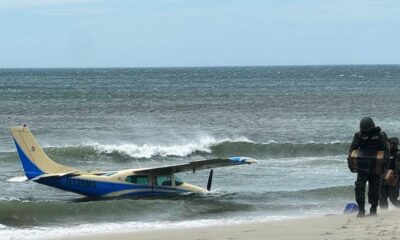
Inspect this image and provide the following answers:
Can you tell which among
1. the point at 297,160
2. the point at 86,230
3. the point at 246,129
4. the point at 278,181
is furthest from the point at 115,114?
the point at 86,230

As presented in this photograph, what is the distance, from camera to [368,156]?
12.3 m

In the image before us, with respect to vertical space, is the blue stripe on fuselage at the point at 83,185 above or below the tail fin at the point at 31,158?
below

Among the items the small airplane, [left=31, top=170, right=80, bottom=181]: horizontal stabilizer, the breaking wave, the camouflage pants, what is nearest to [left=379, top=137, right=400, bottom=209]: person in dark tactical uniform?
the camouflage pants

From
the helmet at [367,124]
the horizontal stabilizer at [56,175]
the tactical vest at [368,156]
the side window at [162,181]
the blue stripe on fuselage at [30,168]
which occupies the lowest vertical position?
the side window at [162,181]

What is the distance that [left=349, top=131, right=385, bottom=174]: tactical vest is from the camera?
12219 mm

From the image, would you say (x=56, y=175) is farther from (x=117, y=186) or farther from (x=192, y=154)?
(x=192, y=154)

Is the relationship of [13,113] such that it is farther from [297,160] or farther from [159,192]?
[159,192]

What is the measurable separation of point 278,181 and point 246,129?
20732 mm

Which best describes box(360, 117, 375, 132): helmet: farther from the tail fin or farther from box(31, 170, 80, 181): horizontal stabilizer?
the tail fin

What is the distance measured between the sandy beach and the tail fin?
20.7ft

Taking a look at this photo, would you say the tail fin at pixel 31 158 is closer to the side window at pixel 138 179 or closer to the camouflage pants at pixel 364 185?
the side window at pixel 138 179

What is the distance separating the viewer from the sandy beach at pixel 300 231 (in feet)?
36.9

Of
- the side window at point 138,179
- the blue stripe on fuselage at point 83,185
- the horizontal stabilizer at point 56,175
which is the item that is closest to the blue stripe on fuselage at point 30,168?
the horizontal stabilizer at point 56,175

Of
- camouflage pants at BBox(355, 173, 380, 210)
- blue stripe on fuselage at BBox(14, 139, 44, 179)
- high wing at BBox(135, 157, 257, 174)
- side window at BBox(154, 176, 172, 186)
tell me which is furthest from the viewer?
side window at BBox(154, 176, 172, 186)
